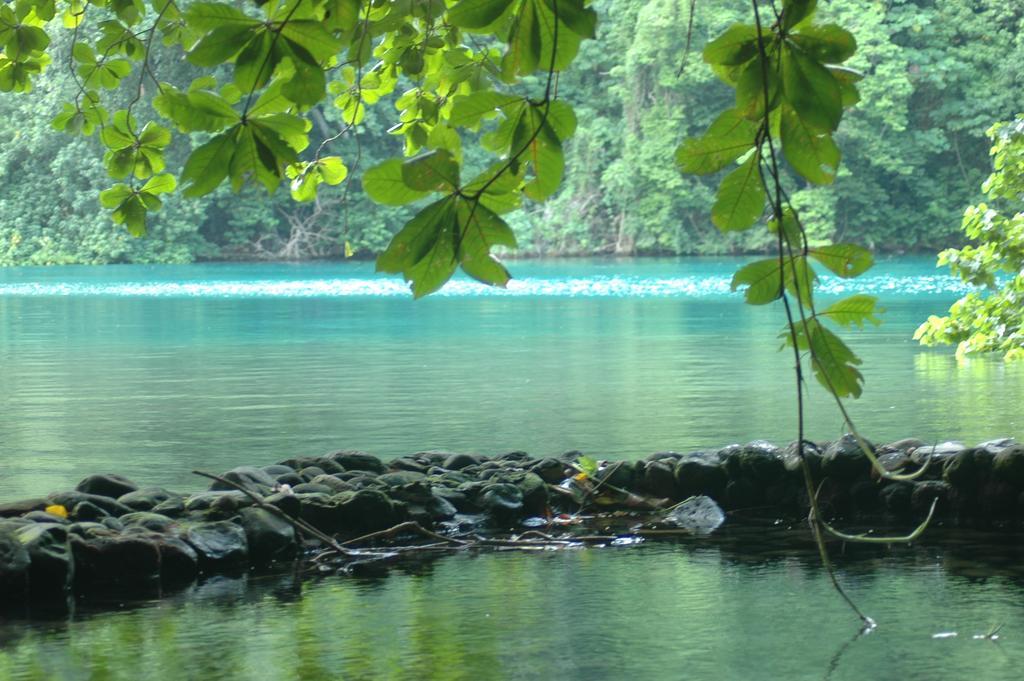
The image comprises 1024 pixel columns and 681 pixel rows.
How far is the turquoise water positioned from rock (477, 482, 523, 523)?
5.29 feet

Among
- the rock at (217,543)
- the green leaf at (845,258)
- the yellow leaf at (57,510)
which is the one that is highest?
the green leaf at (845,258)

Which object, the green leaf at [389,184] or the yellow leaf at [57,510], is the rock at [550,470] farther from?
the green leaf at [389,184]

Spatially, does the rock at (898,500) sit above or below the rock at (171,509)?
below

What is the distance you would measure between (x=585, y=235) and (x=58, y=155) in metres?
18.1

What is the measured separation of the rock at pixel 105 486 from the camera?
6699mm

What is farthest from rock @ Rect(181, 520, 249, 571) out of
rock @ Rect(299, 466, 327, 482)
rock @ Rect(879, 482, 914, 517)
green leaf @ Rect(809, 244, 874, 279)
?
green leaf @ Rect(809, 244, 874, 279)

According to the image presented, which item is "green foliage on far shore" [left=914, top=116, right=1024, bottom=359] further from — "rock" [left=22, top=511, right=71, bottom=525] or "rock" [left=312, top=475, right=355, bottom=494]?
"rock" [left=22, top=511, right=71, bottom=525]

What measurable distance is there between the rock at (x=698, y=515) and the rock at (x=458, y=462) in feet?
4.38

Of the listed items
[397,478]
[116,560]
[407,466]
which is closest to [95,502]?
[116,560]

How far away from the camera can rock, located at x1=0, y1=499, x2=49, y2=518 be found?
6168mm

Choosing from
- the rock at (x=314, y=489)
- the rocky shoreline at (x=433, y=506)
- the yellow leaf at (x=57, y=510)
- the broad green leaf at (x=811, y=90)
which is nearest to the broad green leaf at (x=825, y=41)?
the broad green leaf at (x=811, y=90)

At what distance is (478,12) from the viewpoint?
56.7 inches

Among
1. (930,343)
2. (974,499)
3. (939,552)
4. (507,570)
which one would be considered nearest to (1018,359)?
(930,343)

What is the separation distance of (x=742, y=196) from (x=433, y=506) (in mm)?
5150
